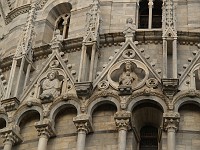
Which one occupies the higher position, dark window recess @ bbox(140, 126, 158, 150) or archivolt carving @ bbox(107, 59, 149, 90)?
archivolt carving @ bbox(107, 59, 149, 90)

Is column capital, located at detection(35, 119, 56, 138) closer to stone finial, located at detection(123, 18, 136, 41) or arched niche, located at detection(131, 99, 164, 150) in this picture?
arched niche, located at detection(131, 99, 164, 150)

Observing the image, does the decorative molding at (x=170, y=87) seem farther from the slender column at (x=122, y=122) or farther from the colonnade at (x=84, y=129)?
the slender column at (x=122, y=122)

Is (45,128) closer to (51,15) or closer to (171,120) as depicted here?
(171,120)

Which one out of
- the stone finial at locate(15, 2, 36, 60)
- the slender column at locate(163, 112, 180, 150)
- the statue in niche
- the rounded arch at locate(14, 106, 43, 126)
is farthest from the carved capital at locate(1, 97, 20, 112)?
the slender column at locate(163, 112, 180, 150)

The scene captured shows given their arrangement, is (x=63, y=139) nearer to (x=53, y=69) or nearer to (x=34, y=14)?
(x=53, y=69)

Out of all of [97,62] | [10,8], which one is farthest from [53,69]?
[10,8]

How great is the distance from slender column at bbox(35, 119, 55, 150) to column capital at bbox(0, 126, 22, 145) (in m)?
0.80

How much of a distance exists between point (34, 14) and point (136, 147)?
22.6 feet

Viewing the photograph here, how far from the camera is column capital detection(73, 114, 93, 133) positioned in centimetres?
1716

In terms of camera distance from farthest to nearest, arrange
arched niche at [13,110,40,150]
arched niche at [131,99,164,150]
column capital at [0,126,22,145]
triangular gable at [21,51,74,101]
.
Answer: triangular gable at [21,51,74,101] → arched niche at [13,110,40,150] → column capital at [0,126,22,145] → arched niche at [131,99,164,150]

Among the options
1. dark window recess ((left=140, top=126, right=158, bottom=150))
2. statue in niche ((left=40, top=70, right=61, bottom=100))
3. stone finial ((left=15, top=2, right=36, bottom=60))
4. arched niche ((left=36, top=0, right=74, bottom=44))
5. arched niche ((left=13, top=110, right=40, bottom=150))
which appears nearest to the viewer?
dark window recess ((left=140, top=126, right=158, bottom=150))

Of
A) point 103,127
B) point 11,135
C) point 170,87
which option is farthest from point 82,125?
point 170,87

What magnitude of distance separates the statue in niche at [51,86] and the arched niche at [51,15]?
3125mm

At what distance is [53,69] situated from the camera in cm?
1911
